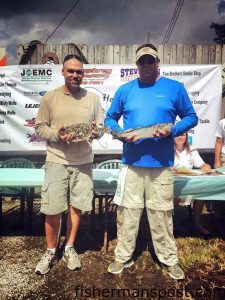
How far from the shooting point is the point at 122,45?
7539 mm

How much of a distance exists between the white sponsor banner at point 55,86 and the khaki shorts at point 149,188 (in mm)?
3594

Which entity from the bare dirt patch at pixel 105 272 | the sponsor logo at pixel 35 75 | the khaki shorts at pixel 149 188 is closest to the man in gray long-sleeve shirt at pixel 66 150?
the bare dirt patch at pixel 105 272

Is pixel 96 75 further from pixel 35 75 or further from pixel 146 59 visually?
pixel 146 59

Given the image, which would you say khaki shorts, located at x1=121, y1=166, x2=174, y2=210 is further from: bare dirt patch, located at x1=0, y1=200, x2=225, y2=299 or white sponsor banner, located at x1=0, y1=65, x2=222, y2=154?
white sponsor banner, located at x1=0, y1=65, x2=222, y2=154

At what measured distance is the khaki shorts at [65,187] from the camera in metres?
3.63

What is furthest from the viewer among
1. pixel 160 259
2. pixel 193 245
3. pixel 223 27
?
pixel 223 27

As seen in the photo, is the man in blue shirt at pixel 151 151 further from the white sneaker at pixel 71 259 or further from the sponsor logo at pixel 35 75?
the sponsor logo at pixel 35 75

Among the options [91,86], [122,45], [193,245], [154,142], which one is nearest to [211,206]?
[193,245]

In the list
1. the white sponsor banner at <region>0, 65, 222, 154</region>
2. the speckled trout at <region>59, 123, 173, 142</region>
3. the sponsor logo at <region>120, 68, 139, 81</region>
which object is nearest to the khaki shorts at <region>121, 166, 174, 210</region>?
the speckled trout at <region>59, 123, 173, 142</region>

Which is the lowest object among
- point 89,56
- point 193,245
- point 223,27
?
point 193,245

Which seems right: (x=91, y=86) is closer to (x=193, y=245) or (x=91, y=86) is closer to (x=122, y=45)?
(x=122, y=45)

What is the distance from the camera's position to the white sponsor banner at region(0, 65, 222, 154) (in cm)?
696

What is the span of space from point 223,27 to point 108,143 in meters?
22.5

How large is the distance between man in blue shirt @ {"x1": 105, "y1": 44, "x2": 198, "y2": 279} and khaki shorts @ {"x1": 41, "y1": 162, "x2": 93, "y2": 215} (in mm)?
464
